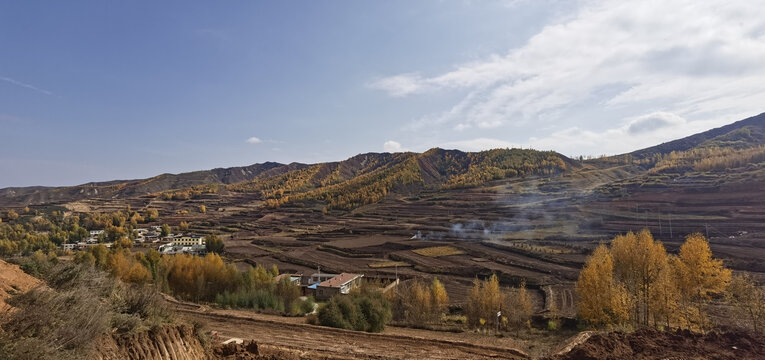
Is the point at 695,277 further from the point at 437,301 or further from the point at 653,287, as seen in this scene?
the point at 437,301

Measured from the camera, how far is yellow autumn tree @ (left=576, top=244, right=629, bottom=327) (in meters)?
23.6

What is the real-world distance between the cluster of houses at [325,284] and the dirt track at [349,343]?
18575 millimetres

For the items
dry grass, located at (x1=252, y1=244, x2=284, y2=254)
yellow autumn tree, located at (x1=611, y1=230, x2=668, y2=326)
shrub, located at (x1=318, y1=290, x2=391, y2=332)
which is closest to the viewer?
shrub, located at (x1=318, y1=290, x2=391, y2=332)

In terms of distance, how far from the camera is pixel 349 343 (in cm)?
1633

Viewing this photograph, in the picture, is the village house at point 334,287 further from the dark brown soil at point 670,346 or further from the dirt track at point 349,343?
the dark brown soil at point 670,346

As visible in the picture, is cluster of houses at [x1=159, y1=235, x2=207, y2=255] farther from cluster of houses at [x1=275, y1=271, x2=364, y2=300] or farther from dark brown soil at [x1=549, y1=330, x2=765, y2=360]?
dark brown soil at [x1=549, y1=330, x2=765, y2=360]

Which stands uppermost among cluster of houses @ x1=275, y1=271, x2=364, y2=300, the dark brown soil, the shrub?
the dark brown soil

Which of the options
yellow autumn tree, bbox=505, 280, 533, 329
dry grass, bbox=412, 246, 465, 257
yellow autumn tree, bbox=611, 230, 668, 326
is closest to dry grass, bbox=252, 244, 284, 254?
dry grass, bbox=412, 246, 465, 257

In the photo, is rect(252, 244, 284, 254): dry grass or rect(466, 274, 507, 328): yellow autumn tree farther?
rect(252, 244, 284, 254): dry grass

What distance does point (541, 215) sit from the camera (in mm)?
87688

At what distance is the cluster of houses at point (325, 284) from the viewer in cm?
4156

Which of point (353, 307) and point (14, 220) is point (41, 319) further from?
point (14, 220)

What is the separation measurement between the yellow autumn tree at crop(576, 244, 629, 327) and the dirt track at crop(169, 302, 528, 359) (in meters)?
11.4

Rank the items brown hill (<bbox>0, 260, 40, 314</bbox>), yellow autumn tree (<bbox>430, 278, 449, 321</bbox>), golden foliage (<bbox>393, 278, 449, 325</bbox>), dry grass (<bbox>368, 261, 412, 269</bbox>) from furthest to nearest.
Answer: dry grass (<bbox>368, 261, 412, 269</bbox>) → yellow autumn tree (<bbox>430, 278, 449, 321</bbox>) → golden foliage (<bbox>393, 278, 449, 325</bbox>) → brown hill (<bbox>0, 260, 40, 314</bbox>)
